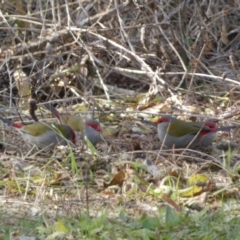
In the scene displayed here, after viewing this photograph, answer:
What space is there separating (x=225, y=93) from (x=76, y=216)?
11.0 ft

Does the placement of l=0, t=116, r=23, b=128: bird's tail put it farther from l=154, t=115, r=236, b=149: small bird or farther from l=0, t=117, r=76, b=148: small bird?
l=154, t=115, r=236, b=149: small bird

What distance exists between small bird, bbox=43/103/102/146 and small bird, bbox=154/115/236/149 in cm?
54

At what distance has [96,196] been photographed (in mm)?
4871

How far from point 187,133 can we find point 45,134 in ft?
3.76

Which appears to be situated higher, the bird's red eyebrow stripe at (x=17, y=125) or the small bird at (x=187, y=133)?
the bird's red eyebrow stripe at (x=17, y=125)

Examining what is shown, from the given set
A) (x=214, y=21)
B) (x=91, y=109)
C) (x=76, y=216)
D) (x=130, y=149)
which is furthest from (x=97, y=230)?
(x=214, y=21)

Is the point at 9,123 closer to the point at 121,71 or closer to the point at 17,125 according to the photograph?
the point at 17,125

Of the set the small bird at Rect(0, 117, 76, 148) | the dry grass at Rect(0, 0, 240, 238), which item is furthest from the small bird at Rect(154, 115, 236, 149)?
the small bird at Rect(0, 117, 76, 148)

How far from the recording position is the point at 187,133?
5.94 m

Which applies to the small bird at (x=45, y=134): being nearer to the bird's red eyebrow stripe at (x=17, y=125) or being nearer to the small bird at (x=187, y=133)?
the bird's red eyebrow stripe at (x=17, y=125)

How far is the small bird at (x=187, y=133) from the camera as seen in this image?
588 cm

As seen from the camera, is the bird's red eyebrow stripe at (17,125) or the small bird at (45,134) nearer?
the small bird at (45,134)

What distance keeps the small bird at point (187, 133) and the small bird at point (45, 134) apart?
754 millimetres

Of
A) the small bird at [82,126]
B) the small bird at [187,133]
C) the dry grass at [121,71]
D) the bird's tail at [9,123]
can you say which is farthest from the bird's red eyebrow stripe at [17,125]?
the small bird at [187,133]
